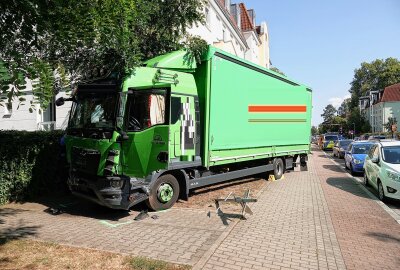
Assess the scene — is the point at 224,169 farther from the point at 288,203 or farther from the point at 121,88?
the point at 121,88

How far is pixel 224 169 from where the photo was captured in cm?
1024

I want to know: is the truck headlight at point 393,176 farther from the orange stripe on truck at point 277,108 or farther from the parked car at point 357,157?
the parked car at point 357,157

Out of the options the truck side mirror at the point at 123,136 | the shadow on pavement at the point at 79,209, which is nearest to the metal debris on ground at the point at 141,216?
the shadow on pavement at the point at 79,209

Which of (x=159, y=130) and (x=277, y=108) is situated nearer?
(x=159, y=130)

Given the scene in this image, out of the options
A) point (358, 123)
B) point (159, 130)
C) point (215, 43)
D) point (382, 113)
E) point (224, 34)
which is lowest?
point (159, 130)

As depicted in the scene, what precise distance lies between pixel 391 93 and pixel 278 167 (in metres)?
81.0

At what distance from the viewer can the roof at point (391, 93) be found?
81312 mm

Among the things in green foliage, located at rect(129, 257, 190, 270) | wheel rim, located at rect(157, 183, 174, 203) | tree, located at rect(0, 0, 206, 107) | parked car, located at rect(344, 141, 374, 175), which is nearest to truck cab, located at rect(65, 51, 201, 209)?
wheel rim, located at rect(157, 183, 174, 203)

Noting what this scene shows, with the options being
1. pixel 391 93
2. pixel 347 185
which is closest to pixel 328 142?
pixel 347 185

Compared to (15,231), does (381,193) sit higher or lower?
higher

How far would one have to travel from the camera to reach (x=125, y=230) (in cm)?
651

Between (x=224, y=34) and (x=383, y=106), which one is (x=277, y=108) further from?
(x=383, y=106)

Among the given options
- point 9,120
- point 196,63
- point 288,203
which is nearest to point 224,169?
point 288,203

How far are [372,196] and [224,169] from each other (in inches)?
174
